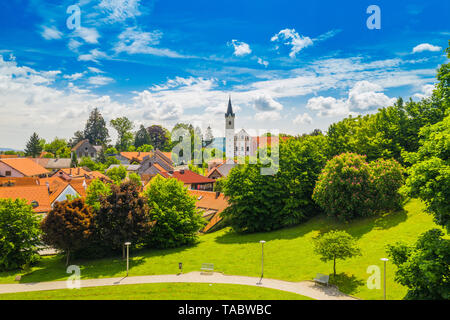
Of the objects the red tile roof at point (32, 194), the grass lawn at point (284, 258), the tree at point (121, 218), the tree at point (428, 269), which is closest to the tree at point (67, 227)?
the tree at point (121, 218)

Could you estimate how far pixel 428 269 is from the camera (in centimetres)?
1177

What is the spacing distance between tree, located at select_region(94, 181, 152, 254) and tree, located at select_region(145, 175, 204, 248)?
246 cm

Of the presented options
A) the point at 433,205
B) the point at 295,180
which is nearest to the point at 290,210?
the point at 295,180

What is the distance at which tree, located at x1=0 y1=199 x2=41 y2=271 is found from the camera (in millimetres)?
28484

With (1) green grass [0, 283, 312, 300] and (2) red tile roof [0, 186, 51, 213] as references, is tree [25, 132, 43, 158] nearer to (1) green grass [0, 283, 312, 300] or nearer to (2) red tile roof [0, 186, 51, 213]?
(2) red tile roof [0, 186, 51, 213]

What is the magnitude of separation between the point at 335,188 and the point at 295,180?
7.09 metres

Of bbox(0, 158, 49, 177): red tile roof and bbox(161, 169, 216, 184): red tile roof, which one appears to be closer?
bbox(161, 169, 216, 184): red tile roof

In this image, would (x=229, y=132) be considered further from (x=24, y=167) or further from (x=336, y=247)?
(x=336, y=247)

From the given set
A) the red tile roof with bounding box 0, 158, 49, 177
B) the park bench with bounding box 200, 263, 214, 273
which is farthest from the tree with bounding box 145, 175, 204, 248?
the red tile roof with bounding box 0, 158, 49, 177

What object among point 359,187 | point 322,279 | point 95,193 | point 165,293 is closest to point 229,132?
point 95,193

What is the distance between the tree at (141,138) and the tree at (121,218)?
10779cm

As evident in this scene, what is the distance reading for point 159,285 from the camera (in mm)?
22438

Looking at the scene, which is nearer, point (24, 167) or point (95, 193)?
point (95, 193)

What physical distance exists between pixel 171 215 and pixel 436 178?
27.1 m
